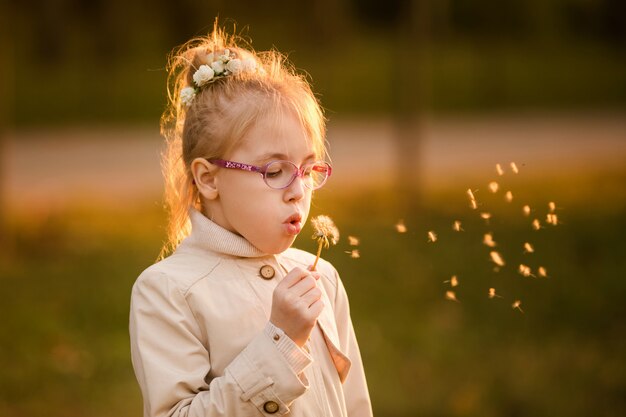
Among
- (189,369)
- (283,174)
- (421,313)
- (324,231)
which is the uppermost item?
(283,174)

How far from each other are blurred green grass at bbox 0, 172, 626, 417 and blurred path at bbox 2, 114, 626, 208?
2.66 ft

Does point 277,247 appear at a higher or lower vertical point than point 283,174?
lower

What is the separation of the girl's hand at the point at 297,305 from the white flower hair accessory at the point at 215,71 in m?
0.53

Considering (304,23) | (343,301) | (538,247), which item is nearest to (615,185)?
(538,247)

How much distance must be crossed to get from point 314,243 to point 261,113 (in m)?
4.76

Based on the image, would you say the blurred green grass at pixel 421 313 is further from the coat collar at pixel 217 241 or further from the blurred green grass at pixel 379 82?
the blurred green grass at pixel 379 82

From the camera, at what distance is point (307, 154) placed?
2297mm

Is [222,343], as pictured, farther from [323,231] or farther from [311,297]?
[323,231]

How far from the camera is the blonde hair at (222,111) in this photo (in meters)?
2.31

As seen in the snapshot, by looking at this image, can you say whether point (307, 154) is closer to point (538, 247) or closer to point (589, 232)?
point (538, 247)

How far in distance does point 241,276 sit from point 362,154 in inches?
393

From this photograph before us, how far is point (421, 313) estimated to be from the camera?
5.80 metres

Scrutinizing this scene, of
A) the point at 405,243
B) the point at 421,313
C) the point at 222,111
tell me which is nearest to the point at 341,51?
the point at 405,243

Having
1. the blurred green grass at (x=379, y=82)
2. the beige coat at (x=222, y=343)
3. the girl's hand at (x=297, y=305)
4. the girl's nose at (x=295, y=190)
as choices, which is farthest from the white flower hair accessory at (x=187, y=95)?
the blurred green grass at (x=379, y=82)
